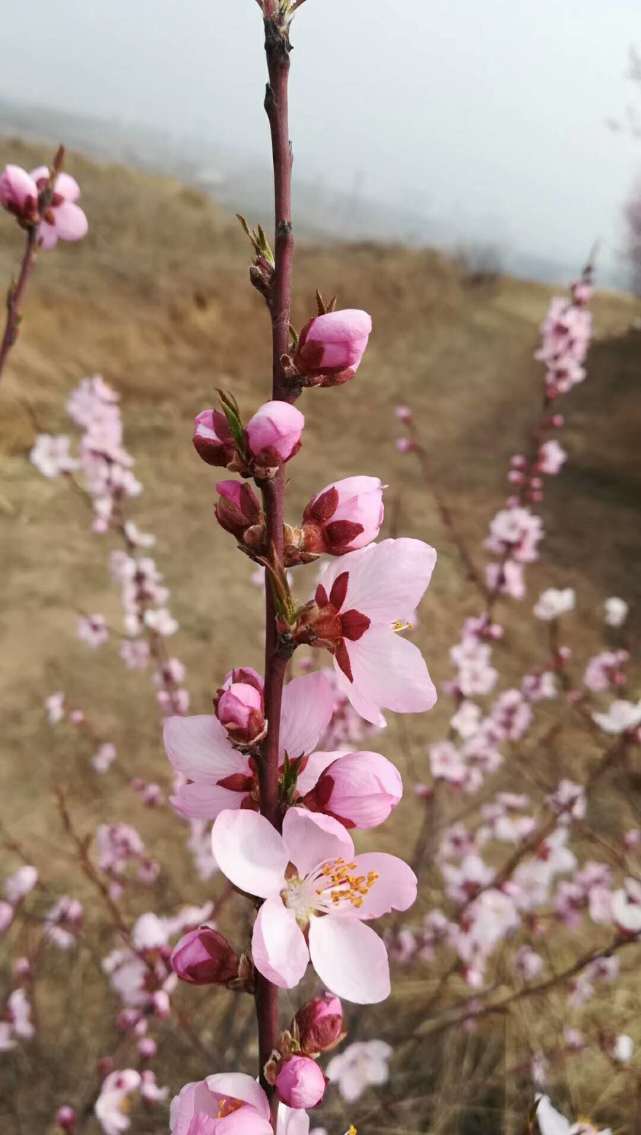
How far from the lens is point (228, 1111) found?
16.8 inches

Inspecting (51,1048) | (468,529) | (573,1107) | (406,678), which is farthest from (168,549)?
(406,678)

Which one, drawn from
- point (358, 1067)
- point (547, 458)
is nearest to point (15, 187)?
point (358, 1067)

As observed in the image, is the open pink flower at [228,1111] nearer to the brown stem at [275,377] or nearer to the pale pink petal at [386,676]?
the brown stem at [275,377]

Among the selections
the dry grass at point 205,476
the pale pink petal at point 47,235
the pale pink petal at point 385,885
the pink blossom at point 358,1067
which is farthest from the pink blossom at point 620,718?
the pale pink petal at point 47,235

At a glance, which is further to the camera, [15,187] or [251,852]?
[15,187]

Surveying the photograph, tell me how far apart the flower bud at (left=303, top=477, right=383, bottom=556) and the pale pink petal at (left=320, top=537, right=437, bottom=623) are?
0.04ft

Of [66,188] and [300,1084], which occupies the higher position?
[66,188]

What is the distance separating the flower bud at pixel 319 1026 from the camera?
45cm

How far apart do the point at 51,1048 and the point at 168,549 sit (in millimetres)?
2893

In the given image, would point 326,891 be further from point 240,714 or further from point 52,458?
point 52,458

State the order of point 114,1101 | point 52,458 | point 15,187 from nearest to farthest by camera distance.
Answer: point 15,187 < point 114,1101 < point 52,458

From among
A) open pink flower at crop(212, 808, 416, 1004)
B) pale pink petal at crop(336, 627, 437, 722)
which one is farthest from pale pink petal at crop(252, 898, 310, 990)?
pale pink petal at crop(336, 627, 437, 722)

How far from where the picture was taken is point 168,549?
14.6 feet

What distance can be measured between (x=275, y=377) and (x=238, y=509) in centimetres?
7
